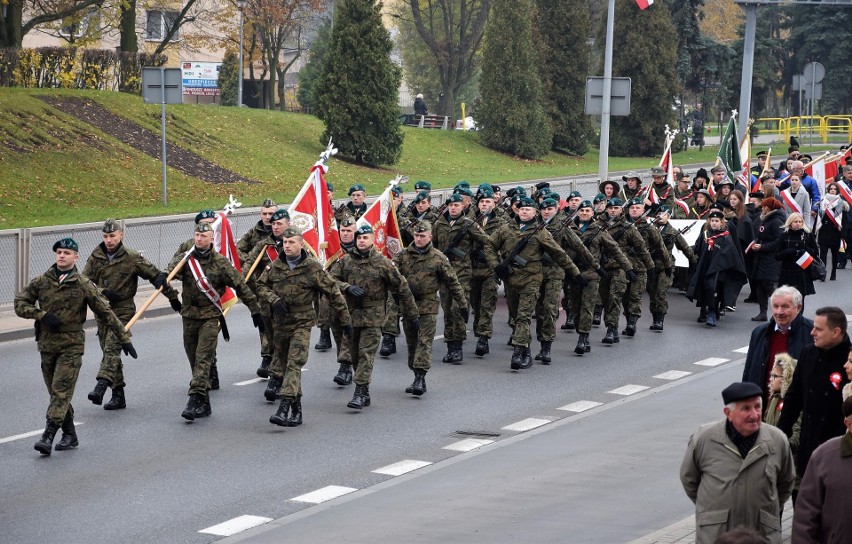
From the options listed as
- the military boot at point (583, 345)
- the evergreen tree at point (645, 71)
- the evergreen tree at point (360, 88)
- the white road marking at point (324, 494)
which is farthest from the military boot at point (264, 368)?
the evergreen tree at point (645, 71)

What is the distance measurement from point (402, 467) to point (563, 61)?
41643mm

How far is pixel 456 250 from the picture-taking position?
17406mm

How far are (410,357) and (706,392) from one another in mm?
3013

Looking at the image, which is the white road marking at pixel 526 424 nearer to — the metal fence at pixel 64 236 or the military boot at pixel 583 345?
the military boot at pixel 583 345

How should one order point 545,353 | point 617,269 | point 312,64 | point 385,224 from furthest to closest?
1. point 312,64
2. point 617,269
3. point 385,224
4. point 545,353

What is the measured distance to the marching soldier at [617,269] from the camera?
18.2 meters

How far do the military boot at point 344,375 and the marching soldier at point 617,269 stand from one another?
4.32 m

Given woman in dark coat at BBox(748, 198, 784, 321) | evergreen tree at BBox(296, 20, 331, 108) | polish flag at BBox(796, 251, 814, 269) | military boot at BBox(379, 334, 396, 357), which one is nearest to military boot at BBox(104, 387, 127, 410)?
military boot at BBox(379, 334, 396, 357)

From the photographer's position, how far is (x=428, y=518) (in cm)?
998

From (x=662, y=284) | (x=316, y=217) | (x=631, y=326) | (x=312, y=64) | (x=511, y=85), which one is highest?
(x=312, y=64)

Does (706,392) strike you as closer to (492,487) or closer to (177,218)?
(492,487)

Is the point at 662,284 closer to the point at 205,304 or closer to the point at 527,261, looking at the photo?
the point at 527,261

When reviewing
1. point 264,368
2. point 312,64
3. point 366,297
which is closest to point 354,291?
point 366,297

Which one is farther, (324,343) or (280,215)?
(324,343)
